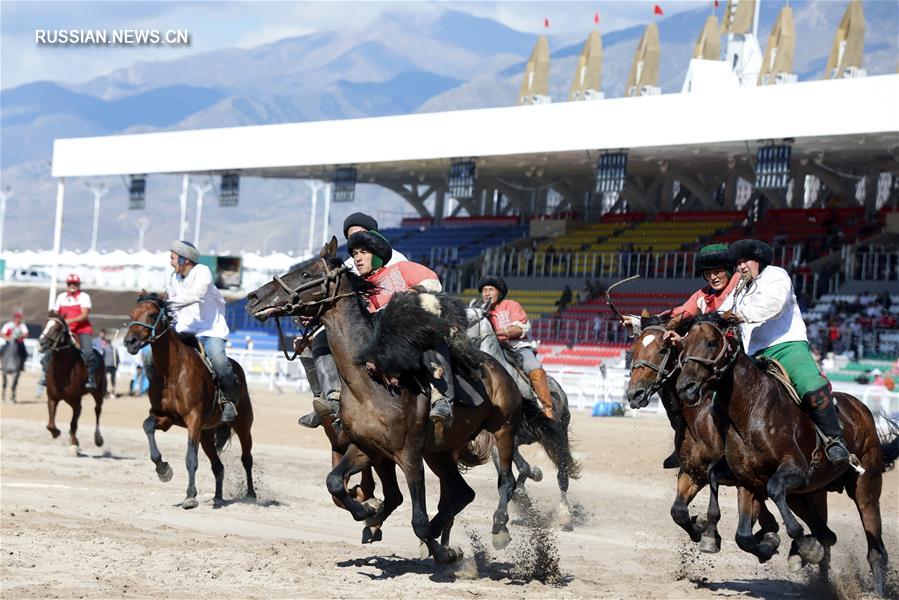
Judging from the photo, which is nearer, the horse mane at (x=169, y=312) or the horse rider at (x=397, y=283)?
the horse rider at (x=397, y=283)

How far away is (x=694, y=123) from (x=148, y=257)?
50.4 metres

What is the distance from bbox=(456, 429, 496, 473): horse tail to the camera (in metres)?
11.5

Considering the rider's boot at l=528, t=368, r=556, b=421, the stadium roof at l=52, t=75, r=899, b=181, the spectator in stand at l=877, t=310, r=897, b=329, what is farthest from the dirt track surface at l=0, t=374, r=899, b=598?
the stadium roof at l=52, t=75, r=899, b=181

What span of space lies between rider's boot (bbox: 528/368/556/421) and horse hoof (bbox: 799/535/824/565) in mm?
3873

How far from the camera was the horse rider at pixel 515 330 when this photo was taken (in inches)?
523

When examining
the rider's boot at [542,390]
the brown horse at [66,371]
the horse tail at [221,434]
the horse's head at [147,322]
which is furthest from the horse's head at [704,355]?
the brown horse at [66,371]

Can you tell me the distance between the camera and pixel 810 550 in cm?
960

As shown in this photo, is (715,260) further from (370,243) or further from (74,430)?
(74,430)

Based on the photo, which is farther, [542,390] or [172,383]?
[172,383]

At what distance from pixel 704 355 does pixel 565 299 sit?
30.7 m

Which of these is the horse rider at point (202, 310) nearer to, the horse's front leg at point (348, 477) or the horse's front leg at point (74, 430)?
the horse's front leg at point (348, 477)

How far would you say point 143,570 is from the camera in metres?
9.49

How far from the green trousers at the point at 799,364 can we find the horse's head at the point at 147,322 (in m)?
6.46

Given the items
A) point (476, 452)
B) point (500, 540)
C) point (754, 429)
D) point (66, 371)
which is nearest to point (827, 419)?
point (754, 429)
